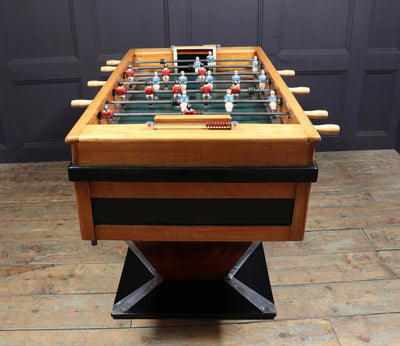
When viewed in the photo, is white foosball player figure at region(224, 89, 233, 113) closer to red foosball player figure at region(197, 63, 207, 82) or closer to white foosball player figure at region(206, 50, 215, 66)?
red foosball player figure at region(197, 63, 207, 82)

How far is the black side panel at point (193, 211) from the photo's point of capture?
61.4 inches

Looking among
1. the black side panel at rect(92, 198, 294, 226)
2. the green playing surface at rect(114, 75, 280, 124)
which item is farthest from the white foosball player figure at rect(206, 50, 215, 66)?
the black side panel at rect(92, 198, 294, 226)

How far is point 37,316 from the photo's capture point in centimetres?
213

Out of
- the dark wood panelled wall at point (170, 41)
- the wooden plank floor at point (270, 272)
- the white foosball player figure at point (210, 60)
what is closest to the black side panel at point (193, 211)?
the wooden plank floor at point (270, 272)

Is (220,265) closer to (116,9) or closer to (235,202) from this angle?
(235,202)

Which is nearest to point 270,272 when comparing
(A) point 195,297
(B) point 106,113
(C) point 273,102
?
(A) point 195,297

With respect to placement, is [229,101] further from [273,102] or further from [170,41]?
[170,41]

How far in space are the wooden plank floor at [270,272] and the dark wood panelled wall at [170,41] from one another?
0.79m

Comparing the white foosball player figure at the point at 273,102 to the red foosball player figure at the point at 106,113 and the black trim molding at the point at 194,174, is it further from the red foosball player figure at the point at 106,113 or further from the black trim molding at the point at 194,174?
the red foosball player figure at the point at 106,113

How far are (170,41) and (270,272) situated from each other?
219 centimetres

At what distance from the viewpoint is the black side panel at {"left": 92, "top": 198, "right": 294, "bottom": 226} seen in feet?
5.12

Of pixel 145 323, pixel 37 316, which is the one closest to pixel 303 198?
pixel 145 323

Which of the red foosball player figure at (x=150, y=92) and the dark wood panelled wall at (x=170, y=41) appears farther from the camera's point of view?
the dark wood panelled wall at (x=170, y=41)

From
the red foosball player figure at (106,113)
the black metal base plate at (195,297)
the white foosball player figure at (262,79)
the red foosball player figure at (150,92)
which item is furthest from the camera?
the white foosball player figure at (262,79)
